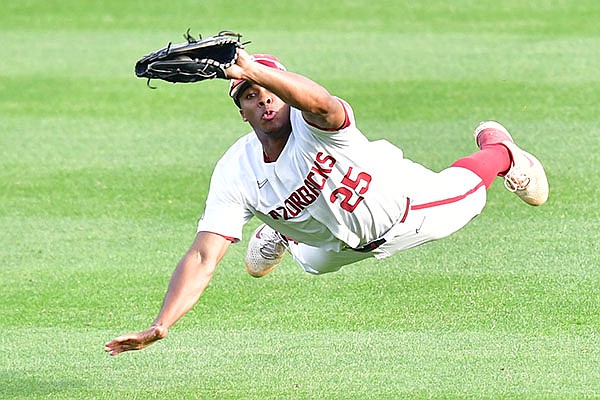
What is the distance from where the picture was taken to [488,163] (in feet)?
21.8

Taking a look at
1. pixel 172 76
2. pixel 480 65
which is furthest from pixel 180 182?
pixel 172 76

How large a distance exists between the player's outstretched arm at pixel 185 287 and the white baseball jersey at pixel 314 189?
0.08m

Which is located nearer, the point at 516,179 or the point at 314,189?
the point at 314,189

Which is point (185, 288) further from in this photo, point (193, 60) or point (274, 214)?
point (193, 60)

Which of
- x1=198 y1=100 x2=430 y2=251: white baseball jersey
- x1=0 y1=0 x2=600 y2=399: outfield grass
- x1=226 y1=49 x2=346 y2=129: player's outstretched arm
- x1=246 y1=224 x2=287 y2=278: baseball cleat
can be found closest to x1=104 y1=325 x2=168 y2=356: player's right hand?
x1=198 y1=100 x2=430 y2=251: white baseball jersey

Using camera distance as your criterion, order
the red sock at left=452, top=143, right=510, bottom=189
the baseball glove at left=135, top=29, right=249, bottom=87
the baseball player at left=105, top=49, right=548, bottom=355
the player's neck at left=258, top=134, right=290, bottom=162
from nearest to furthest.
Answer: the baseball glove at left=135, top=29, right=249, bottom=87 < the baseball player at left=105, top=49, right=548, bottom=355 < the player's neck at left=258, top=134, right=290, bottom=162 < the red sock at left=452, top=143, right=510, bottom=189

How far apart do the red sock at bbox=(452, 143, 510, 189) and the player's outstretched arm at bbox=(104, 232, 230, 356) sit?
1604mm

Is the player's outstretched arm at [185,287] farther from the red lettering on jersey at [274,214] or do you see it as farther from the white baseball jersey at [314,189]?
the red lettering on jersey at [274,214]

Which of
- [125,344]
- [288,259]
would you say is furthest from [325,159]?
[288,259]

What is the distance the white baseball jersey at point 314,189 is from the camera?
5.60m

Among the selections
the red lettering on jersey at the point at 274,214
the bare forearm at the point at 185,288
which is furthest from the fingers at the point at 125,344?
the red lettering on jersey at the point at 274,214

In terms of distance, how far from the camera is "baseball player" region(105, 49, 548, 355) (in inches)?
214

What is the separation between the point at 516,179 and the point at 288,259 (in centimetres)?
221

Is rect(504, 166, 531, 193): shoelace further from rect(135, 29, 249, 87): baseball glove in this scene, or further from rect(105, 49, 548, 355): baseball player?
rect(135, 29, 249, 87): baseball glove
